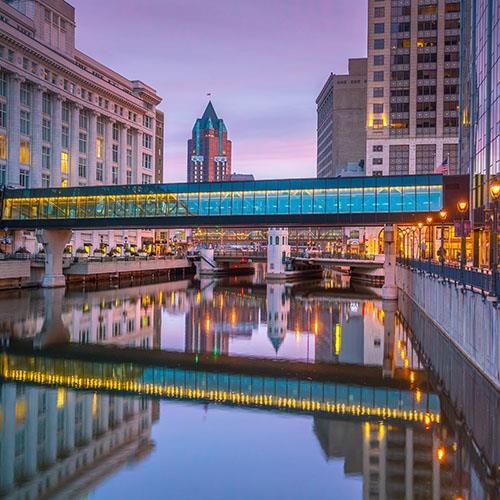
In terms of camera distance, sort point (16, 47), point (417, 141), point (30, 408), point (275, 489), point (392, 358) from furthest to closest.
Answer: point (417, 141)
point (16, 47)
point (392, 358)
point (30, 408)
point (275, 489)

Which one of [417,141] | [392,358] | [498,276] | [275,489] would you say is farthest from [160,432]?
[417,141]

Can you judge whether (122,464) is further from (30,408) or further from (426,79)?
(426,79)

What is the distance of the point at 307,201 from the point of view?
64688mm

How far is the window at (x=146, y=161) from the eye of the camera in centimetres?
14412

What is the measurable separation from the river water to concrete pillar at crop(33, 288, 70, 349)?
0.74ft

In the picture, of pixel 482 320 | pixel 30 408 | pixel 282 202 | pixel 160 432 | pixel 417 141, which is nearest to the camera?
pixel 160 432

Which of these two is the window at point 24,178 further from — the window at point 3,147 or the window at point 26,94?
the window at point 26,94

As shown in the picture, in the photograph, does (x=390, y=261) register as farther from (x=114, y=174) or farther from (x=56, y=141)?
(x=114, y=174)

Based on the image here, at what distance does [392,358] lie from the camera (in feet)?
106

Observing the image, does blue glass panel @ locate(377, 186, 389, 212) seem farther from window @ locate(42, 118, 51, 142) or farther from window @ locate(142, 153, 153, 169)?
window @ locate(142, 153, 153, 169)

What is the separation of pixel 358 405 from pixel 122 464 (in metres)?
9.65

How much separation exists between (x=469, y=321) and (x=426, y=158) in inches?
4418

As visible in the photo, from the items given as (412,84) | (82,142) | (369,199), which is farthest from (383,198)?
(412,84)

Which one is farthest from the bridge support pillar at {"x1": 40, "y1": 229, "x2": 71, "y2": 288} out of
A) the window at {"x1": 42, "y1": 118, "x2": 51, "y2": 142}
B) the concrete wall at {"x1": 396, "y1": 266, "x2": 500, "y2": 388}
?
the concrete wall at {"x1": 396, "y1": 266, "x2": 500, "y2": 388}
